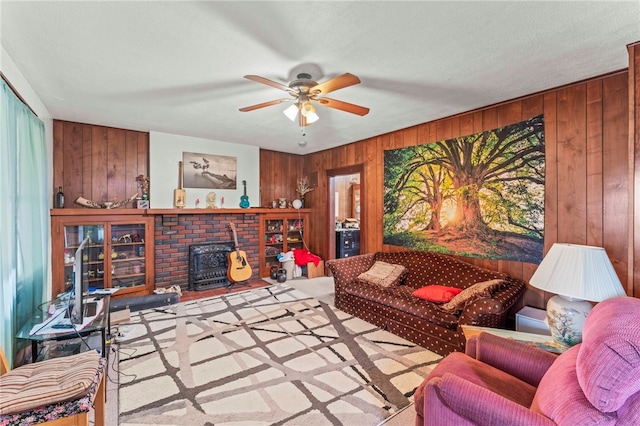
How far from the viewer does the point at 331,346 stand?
2.74 meters

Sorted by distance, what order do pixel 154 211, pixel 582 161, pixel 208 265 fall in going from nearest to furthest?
pixel 582 161 → pixel 154 211 → pixel 208 265

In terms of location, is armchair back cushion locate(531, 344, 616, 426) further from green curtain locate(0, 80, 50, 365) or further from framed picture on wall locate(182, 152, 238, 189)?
framed picture on wall locate(182, 152, 238, 189)

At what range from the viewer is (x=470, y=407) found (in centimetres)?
122

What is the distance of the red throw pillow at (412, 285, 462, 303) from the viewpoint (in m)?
2.91

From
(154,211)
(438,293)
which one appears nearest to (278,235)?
(154,211)

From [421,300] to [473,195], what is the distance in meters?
1.37

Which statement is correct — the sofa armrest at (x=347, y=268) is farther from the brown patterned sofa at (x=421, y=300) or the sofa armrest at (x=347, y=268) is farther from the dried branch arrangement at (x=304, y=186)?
the dried branch arrangement at (x=304, y=186)

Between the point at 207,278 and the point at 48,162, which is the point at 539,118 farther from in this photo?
the point at 48,162

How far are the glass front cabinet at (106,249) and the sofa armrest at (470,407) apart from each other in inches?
154

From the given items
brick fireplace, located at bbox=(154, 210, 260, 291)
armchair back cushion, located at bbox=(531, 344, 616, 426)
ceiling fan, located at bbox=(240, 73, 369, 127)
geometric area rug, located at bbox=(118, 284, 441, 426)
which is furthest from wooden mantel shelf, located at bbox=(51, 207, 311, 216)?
armchair back cushion, located at bbox=(531, 344, 616, 426)

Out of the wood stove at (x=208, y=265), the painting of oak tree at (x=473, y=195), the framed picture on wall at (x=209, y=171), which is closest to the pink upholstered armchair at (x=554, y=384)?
the painting of oak tree at (x=473, y=195)

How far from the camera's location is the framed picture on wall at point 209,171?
4.61 meters

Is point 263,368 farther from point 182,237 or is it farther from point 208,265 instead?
point 182,237

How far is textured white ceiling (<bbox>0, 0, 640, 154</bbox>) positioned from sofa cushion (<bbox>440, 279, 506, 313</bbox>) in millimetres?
1860
